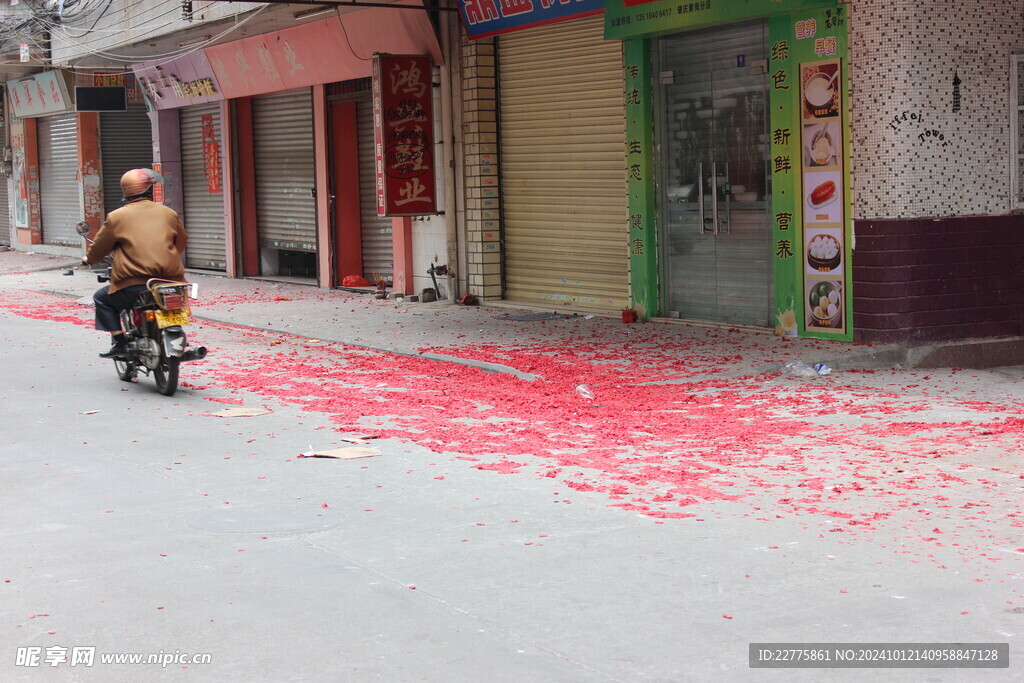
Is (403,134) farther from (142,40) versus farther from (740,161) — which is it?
(142,40)

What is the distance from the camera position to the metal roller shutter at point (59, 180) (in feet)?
100

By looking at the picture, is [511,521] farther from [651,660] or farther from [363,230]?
[363,230]

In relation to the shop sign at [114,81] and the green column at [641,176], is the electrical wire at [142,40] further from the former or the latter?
the green column at [641,176]

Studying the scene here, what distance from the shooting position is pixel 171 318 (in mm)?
10320

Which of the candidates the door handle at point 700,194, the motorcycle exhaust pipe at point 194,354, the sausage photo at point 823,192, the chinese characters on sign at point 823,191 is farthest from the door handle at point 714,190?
the motorcycle exhaust pipe at point 194,354

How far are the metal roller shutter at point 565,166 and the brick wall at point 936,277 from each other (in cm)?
389

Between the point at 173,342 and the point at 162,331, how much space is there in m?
0.16

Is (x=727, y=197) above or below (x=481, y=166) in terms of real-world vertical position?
below

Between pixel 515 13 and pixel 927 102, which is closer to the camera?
pixel 927 102

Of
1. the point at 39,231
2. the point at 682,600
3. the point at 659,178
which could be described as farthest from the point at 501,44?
the point at 39,231

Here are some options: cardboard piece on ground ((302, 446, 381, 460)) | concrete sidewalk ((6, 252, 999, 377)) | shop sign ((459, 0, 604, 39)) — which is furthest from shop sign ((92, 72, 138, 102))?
cardboard piece on ground ((302, 446, 381, 460))

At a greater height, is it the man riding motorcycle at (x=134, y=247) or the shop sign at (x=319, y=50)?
the shop sign at (x=319, y=50)

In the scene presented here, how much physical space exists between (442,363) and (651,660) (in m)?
7.92

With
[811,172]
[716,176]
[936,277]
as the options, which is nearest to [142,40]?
[716,176]
